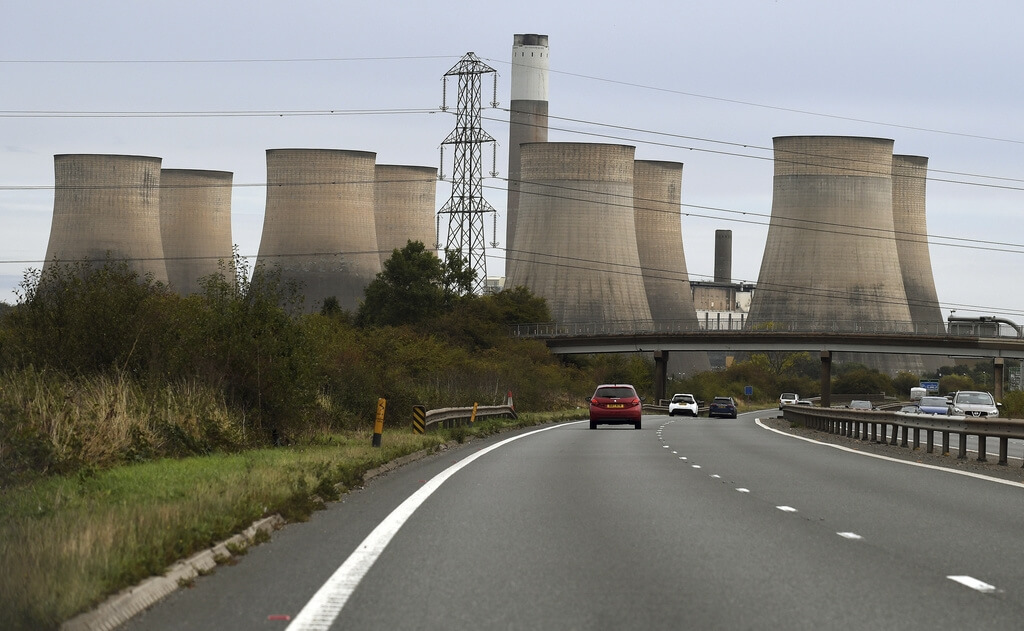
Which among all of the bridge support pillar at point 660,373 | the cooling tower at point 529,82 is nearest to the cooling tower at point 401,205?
the cooling tower at point 529,82

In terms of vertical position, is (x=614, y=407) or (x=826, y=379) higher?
(x=614, y=407)

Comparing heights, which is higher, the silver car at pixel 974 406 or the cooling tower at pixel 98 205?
the cooling tower at pixel 98 205

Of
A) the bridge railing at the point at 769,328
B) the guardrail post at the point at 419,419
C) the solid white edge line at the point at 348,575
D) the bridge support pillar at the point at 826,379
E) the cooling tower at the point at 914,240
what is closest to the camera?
the solid white edge line at the point at 348,575

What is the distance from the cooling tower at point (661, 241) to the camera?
97.2 m

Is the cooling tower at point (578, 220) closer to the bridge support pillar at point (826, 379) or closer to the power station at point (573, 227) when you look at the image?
the power station at point (573, 227)

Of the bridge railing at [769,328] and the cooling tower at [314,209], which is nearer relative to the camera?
the cooling tower at [314,209]

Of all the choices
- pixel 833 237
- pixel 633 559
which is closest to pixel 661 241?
pixel 833 237

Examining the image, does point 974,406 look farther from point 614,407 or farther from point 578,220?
point 578,220

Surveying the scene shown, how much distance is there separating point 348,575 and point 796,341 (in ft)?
257

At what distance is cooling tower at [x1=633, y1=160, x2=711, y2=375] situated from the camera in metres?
97.2

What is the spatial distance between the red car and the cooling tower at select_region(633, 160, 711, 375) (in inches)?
2235

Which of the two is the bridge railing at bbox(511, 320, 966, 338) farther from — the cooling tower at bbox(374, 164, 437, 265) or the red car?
the red car

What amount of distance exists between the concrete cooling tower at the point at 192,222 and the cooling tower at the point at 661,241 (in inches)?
1134

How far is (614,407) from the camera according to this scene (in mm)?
39719
